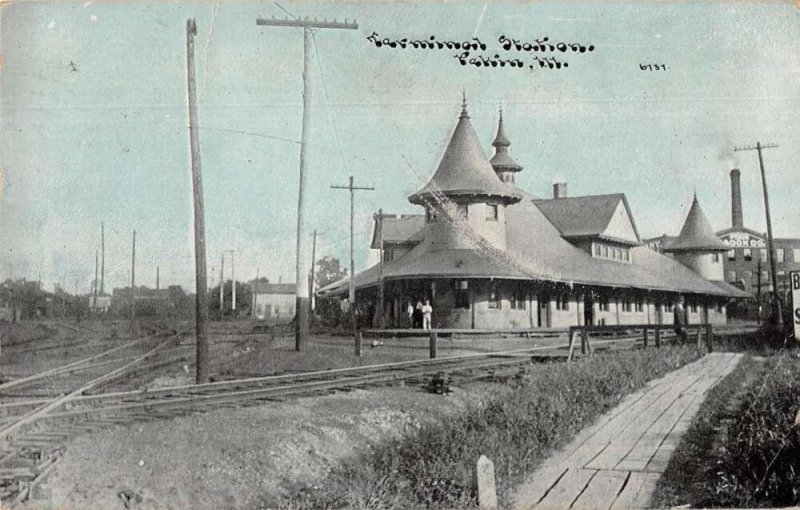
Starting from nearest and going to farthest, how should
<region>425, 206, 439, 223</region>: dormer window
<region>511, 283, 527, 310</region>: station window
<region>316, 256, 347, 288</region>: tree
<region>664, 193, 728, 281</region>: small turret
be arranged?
<region>511, 283, 527, 310</region>: station window < <region>425, 206, 439, 223</region>: dormer window < <region>664, 193, 728, 281</region>: small turret < <region>316, 256, 347, 288</region>: tree

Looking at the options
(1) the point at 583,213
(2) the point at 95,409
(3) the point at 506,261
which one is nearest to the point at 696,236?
(1) the point at 583,213

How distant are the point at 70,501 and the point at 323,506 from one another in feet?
7.92

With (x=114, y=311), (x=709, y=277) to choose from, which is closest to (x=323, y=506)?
(x=709, y=277)

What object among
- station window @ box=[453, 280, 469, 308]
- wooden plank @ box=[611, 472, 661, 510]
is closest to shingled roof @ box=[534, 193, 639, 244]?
station window @ box=[453, 280, 469, 308]

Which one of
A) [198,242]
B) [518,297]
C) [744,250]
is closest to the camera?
[198,242]

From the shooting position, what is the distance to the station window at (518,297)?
95.1ft

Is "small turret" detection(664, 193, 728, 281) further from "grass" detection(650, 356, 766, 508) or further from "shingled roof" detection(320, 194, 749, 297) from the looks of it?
"grass" detection(650, 356, 766, 508)

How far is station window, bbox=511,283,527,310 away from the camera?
29.0 meters

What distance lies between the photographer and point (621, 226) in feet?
121

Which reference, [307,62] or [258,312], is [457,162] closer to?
[307,62]

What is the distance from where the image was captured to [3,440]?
7461mm

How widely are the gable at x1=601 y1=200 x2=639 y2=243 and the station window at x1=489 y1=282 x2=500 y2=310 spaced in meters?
9.18

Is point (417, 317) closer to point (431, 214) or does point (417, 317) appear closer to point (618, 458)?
point (431, 214)

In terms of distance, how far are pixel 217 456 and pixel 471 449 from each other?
9.33 ft
